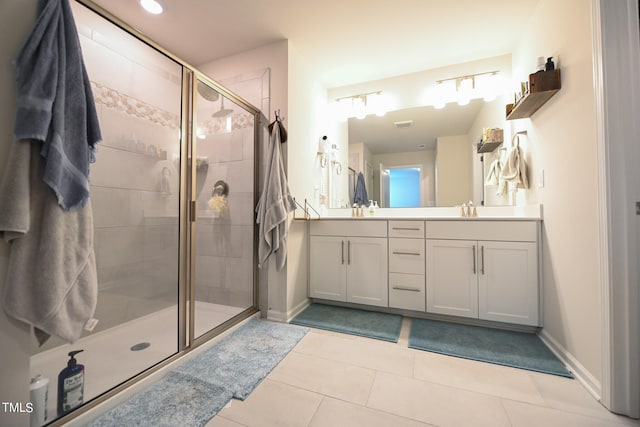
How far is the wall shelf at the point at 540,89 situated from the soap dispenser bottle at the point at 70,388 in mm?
2912

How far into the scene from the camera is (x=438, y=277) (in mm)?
2100

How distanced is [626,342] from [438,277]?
41.6 inches

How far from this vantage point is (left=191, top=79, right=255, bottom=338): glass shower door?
2098 mm

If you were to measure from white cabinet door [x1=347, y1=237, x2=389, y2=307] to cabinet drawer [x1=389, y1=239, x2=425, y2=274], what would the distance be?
7cm

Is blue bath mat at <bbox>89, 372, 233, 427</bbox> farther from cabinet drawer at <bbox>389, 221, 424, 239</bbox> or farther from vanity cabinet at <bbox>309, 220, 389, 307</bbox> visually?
cabinet drawer at <bbox>389, 221, 424, 239</bbox>

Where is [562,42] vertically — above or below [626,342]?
above

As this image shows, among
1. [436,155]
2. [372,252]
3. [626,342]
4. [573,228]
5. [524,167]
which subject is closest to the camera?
[626,342]

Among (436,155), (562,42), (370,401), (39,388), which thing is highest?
(562,42)

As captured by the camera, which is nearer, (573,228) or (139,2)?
(573,228)

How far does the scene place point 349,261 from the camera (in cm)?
238

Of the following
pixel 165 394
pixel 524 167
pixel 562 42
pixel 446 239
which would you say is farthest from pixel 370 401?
pixel 562 42

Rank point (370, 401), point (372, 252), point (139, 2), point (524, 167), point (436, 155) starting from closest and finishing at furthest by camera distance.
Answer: point (370, 401) → point (139, 2) → point (524, 167) → point (372, 252) → point (436, 155)

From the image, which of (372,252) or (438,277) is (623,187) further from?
(372,252)

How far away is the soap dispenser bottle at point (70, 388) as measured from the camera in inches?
41.7
